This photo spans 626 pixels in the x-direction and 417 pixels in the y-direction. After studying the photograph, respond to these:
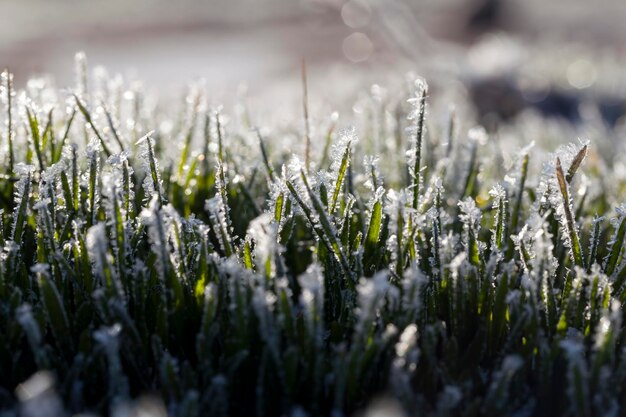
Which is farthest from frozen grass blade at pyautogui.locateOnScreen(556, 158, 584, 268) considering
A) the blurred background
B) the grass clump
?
the blurred background

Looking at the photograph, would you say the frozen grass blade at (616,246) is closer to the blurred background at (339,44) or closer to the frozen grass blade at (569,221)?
the frozen grass blade at (569,221)

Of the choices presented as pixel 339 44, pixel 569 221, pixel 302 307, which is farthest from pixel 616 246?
pixel 339 44

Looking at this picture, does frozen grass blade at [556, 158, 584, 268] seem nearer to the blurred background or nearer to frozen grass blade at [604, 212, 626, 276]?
frozen grass blade at [604, 212, 626, 276]

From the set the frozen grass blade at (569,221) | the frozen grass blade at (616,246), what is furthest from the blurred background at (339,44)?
the frozen grass blade at (616,246)

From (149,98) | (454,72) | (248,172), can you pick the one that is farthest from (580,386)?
(454,72)

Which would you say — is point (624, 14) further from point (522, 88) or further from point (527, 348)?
point (527, 348)

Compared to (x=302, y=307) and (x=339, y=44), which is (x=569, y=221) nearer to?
(x=302, y=307)
